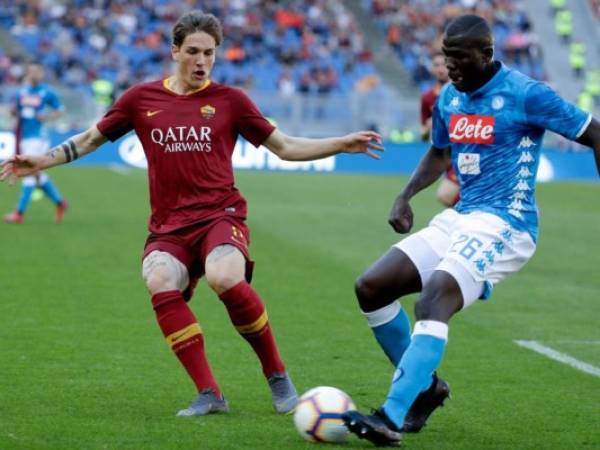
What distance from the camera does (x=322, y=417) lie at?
6.21 metres

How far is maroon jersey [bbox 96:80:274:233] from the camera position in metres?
6.97

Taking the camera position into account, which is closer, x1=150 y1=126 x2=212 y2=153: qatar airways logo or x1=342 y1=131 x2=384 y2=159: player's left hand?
x1=342 y1=131 x2=384 y2=159: player's left hand

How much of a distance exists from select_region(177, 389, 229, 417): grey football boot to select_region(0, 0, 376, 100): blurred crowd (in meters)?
30.8

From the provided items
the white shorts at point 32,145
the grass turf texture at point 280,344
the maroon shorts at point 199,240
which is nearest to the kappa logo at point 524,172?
the grass turf texture at point 280,344

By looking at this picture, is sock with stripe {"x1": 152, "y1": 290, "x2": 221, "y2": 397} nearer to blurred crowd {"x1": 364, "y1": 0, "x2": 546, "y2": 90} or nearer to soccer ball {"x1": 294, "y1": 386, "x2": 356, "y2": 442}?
soccer ball {"x1": 294, "y1": 386, "x2": 356, "y2": 442}

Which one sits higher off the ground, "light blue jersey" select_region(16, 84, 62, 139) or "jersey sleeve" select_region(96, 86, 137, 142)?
"jersey sleeve" select_region(96, 86, 137, 142)

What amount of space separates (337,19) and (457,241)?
1585 inches

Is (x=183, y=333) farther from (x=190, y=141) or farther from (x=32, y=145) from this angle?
(x=32, y=145)

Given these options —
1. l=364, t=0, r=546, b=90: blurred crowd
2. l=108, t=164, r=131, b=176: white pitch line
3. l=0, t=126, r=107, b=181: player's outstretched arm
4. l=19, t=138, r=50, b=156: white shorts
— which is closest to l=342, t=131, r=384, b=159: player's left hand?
l=0, t=126, r=107, b=181: player's outstretched arm

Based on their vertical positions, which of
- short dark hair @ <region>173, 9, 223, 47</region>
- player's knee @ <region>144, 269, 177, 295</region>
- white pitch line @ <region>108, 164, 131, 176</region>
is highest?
short dark hair @ <region>173, 9, 223, 47</region>

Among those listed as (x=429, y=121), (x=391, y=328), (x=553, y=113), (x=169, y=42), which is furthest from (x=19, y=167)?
(x=169, y=42)

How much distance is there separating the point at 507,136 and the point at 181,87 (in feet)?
6.03

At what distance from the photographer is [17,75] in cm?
3709

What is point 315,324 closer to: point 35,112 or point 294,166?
point 35,112
